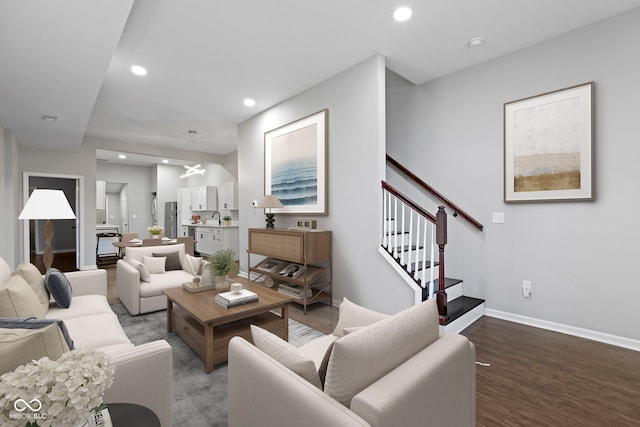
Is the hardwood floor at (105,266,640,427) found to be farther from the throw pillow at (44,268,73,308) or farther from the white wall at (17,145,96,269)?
the white wall at (17,145,96,269)

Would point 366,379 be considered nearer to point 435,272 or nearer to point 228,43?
point 435,272

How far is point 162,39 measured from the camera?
2975 mm

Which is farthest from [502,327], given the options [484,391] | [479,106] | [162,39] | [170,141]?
[170,141]

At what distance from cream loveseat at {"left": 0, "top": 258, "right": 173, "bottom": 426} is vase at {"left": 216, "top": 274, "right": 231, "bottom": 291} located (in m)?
0.89

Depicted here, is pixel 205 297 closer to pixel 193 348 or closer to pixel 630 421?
pixel 193 348

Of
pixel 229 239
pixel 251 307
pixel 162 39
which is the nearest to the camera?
pixel 251 307

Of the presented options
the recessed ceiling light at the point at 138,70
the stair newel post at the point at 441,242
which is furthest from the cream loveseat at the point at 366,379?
the recessed ceiling light at the point at 138,70

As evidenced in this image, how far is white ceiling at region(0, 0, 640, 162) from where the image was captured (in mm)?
2414

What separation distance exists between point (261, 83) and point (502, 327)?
4.01m

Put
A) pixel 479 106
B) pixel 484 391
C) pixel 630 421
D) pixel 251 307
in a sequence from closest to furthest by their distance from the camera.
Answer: pixel 630 421
pixel 484 391
pixel 251 307
pixel 479 106

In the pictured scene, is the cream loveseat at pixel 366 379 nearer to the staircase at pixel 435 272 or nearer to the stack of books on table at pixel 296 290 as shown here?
the staircase at pixel 435 272

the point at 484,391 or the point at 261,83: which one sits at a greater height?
the point at 261,83

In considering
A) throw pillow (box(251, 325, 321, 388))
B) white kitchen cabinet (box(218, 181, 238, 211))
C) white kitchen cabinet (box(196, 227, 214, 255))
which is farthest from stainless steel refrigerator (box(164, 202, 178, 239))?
throw pillow (box(251, 325, 321, 388))

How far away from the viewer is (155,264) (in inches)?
151
